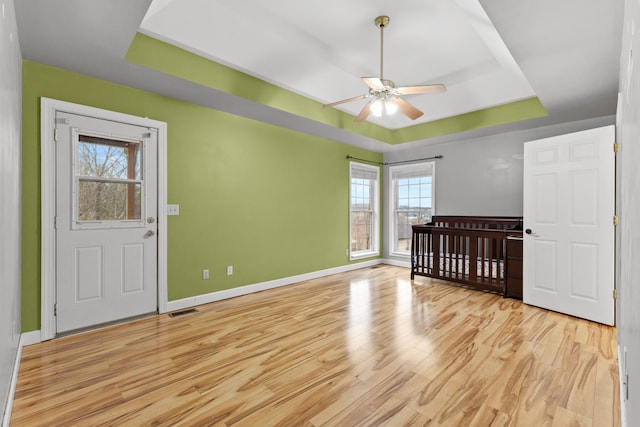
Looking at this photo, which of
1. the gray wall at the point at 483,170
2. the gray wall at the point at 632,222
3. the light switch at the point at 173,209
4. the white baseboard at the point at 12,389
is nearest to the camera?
the gray wall at the point at 632,222

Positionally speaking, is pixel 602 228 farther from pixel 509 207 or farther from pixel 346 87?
pixel 346 87

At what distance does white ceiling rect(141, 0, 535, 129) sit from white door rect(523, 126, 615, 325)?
112 centimetres

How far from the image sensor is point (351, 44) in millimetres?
3082

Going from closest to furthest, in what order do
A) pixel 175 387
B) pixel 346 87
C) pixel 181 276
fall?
pixel 175 387, pixel 181 276, pixel 346 87

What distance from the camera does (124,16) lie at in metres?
2.03

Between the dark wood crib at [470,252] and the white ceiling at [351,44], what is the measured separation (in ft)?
5.29

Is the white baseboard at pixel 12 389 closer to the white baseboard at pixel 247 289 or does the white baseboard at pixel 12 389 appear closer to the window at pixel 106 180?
the window at pixel 106 180

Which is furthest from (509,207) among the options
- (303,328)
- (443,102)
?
(303,328)

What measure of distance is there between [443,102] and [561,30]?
7.76 feet

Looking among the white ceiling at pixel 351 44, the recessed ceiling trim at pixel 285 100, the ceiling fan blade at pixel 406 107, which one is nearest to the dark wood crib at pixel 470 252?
the recessed ceiling trim at pixel 285 100

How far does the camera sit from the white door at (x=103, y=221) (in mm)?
2715

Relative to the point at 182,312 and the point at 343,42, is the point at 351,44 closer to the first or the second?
the point at 343,42

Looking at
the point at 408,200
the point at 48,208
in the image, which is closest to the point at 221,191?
the point at 48,208

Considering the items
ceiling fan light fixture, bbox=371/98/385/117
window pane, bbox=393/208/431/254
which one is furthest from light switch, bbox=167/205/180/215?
window pane, bbox=393/208/431/254
